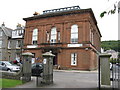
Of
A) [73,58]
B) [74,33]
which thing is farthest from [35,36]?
[73,58]

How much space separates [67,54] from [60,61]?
192 cm

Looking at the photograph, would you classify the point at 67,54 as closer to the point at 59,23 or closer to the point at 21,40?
the point at 59,23

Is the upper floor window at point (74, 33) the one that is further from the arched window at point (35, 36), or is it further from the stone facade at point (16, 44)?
the stone facade at point (16, 44)

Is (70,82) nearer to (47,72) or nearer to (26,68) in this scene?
(47,72)

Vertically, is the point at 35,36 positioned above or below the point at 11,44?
above

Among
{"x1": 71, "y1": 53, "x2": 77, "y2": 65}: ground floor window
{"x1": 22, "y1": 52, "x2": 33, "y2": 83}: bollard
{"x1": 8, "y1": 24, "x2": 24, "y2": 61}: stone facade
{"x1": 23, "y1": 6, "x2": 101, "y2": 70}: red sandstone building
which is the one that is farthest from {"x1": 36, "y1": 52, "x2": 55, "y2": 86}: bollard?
{"x1": 8, "y1": 24, "x2": 24, "y2": 61}: stone facade

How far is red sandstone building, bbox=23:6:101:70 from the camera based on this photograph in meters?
25.8

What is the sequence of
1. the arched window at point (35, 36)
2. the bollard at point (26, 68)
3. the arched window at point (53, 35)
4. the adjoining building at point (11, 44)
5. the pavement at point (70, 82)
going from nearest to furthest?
the pavement at point (70, 82) → the bollard at point (26, 68) → the arched window at point (53, 35) → the arched window at point (35, 36) → the adjoining building at point (11, 44)

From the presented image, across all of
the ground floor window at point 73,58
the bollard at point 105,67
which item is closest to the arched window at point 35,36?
the ground floor window at point 73,58

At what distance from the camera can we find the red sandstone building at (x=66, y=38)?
25.8m

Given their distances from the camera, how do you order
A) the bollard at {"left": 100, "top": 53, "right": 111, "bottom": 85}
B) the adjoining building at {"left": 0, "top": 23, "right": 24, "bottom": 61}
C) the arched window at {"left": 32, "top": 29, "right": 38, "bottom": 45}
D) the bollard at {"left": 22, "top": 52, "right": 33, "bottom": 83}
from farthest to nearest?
the adjoining building at {"left": 0, "top": 23, "right": 24, "bottom": 61} < the arched window at {"left": 32, "top": 29, "right": 38, "bottom": 45} < the bollard at {"left": 22, "top": 52, "right": 33, "bottom": 83} < the bollard at {"left": 100, "top": 53, "right": 111, "bottom": 85}

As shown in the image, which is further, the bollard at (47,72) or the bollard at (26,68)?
the bollard at (26,68)

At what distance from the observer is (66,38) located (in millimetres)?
27719

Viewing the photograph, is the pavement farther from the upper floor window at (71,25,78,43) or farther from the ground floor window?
the upper floor window at (71,25,78,43)
